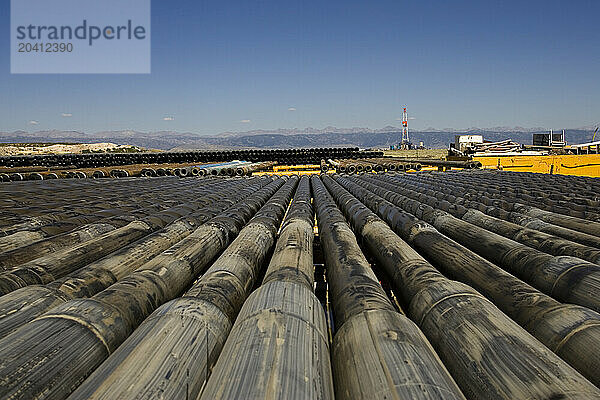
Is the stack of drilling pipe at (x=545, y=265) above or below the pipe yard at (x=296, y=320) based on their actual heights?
above

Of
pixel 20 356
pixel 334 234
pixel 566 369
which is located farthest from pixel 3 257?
pixel 566 369

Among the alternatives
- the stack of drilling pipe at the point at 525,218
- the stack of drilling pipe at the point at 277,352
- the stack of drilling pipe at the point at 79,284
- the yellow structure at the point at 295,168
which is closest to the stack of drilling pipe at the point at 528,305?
the stack of drilling pipe at the point at 525,218

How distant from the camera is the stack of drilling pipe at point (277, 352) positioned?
164 cm

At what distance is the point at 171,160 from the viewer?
1491 inches

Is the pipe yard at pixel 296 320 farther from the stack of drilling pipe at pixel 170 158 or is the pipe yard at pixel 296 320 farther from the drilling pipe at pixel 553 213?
the stack of drilling pipe at pixel 170 158

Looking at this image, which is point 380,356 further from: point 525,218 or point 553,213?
point 553,213

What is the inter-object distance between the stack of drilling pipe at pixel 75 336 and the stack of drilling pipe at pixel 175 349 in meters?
0.14

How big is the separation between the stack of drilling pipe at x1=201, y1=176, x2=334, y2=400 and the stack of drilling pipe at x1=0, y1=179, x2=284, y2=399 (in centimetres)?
52

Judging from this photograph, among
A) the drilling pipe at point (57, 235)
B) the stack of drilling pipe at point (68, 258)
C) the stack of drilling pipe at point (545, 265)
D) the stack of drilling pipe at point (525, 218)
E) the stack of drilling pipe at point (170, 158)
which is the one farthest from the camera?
the stack of drilling pipe at point (170, 158)

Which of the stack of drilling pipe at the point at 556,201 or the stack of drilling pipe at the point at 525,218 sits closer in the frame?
the stack of drilling pipe at the point at 525,218

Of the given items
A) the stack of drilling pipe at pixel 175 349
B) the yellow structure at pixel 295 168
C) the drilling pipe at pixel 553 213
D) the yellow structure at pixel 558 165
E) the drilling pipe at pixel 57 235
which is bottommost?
the stack of drilling pipe at pixel 175 349

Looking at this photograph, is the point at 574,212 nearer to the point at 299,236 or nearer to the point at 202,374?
the point at 299,236

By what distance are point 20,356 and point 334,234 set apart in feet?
12.8

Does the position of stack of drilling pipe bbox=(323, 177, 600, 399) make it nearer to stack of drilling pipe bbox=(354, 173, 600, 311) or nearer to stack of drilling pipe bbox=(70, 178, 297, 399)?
stack of drilling pipe bbox=(354, 173, 600, 311)
